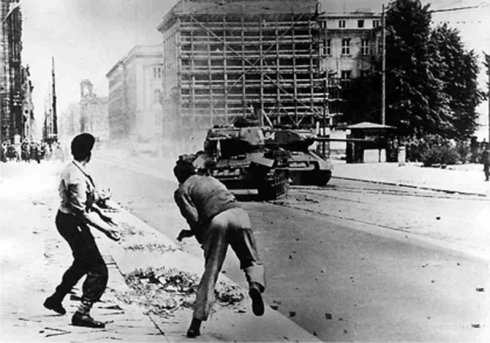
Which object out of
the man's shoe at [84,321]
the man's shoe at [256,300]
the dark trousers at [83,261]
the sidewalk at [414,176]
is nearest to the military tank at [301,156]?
the sidewalk at [414,176]

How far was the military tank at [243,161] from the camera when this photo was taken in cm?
488

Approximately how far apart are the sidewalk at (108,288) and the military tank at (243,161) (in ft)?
1.85

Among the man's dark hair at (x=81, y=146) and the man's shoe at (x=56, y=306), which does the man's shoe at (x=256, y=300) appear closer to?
the man's shoe at (x=56, y=306)

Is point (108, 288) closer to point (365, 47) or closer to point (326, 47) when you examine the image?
point (326, 47)

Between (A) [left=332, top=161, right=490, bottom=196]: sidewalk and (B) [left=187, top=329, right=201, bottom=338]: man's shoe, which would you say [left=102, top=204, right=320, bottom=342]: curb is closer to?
(B) [left=187, top=329, right=201, bottom=338]: man's shoe

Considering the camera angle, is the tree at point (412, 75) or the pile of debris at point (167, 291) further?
the tree at point (412, 75)

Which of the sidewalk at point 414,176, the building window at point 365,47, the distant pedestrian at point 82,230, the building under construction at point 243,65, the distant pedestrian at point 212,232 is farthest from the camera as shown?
the sidewalk at point 414,176

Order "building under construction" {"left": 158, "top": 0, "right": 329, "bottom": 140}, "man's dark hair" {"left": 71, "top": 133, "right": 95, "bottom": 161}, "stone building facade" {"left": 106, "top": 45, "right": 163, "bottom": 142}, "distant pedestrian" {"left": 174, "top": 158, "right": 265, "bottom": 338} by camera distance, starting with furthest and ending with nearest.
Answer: "stone building facade" {"left": 106, "top": 45, "right": 163, "bottom": 142}
"building under construction" {"left": 158, "top": 0, "right": 329, "bottom": 140}
"man's dark hair" {"left": 71, "top": 133, "right": 95, "bottom": 161}
"distant pedestrian" {"left": 174, "top": 158, "right": 265, "bottom": 338}

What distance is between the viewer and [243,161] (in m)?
5.31

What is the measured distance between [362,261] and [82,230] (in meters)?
1.74

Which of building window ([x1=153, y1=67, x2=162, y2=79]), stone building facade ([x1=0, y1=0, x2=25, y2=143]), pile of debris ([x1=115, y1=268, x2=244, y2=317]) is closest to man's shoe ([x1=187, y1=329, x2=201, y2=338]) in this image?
pile of debris ([x1=115, y1=268, x2=244, y2=317])

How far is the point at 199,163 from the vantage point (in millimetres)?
4648

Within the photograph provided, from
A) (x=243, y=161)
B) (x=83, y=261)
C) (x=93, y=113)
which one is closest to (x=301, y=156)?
(x=243, y=161)

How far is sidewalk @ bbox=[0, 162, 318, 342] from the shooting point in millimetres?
4352
